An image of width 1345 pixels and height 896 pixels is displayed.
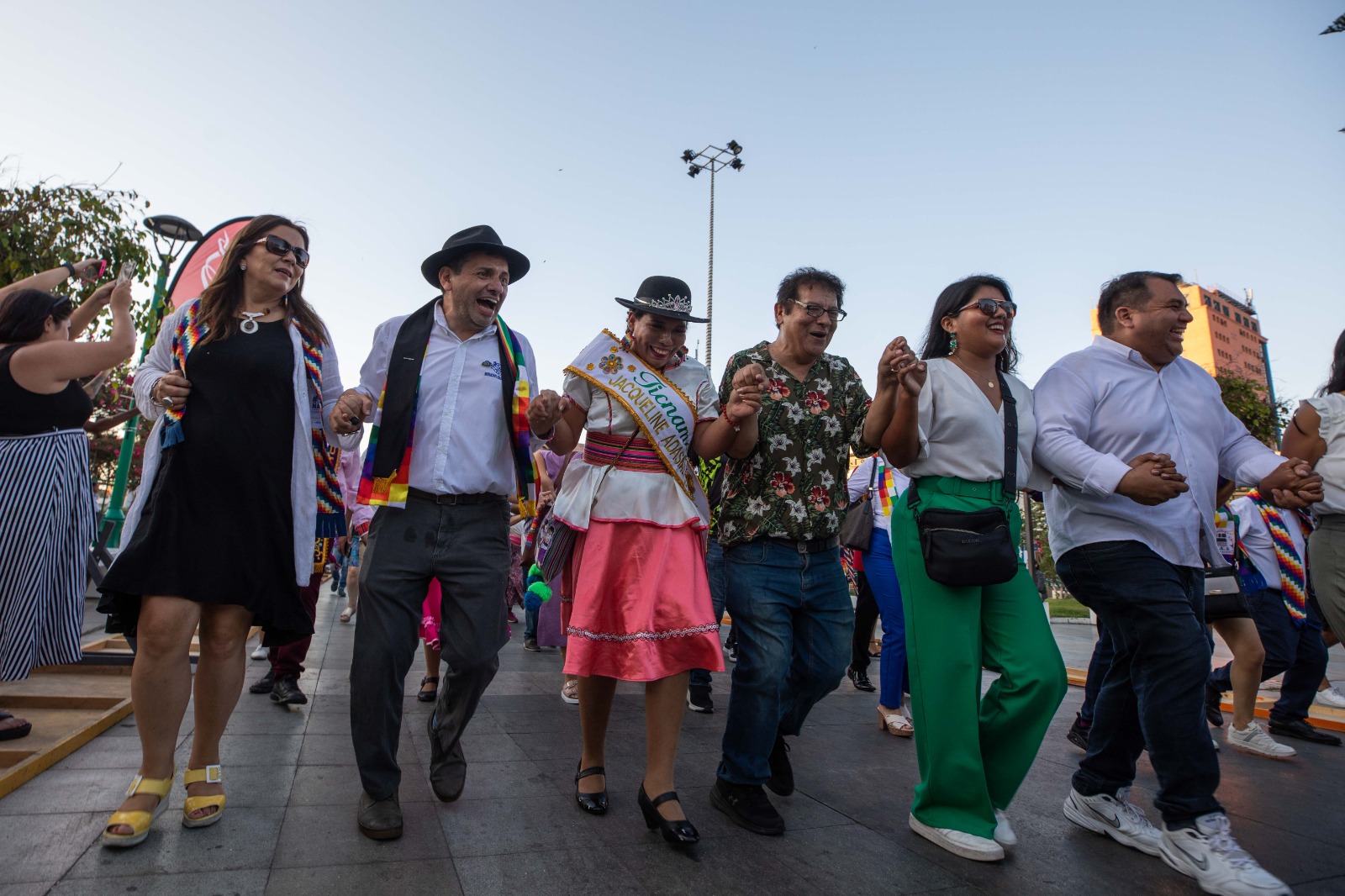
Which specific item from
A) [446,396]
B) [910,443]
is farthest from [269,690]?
[910,443]

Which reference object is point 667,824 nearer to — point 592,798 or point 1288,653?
point 592,798

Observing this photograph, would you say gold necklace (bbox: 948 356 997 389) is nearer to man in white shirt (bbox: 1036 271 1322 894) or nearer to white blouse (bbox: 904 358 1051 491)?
white blouse (bbox: 904 358 1051 491)

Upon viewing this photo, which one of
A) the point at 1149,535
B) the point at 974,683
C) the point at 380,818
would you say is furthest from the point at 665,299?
the point at 380,818

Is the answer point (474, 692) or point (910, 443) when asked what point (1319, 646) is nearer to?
point (910, 443)

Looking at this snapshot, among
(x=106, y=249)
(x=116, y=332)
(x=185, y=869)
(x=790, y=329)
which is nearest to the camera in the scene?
(x=185, y=869)

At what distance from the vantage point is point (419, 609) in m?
3.29

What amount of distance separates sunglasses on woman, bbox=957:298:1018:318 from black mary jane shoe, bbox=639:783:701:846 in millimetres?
2185

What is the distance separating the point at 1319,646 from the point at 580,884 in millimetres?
5415

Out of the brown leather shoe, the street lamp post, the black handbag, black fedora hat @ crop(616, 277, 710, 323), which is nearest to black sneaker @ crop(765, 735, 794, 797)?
the brown leather shoe

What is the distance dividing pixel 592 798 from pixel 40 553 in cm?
263

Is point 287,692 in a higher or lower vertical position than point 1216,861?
lower

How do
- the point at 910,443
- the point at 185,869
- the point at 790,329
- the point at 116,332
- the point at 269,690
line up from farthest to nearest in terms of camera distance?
the point at 269,690
the point at 790,329
the point at 116,332
the point at 910,443
the point at 185,869

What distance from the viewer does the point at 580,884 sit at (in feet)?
8.05

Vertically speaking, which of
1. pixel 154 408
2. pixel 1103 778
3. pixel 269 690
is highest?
pixel 154 408
